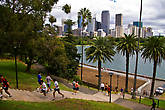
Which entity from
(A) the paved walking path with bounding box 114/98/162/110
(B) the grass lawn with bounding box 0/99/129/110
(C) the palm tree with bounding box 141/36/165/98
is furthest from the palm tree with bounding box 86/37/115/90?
(B) the grass lawn with bounding box 0/99/129/110

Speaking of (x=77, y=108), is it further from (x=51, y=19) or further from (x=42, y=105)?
(x=51, y=19)

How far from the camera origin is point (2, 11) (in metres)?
7.54

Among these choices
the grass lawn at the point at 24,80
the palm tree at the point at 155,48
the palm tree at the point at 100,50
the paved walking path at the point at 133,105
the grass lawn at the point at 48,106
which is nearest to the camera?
the grass lawn at the point at 48,106

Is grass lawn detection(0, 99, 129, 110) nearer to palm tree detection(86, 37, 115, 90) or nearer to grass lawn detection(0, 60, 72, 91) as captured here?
grass lawn detection(0, 60, 72, 91)

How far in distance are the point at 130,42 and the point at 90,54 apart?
20.9 ft

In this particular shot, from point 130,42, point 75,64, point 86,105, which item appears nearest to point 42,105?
point 86,105

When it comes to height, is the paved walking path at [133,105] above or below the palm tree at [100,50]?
below

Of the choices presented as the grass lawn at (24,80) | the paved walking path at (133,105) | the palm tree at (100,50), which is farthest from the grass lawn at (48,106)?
the palm tree at (100,50)

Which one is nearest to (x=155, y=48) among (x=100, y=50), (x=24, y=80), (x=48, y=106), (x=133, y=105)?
(x=100, y=50)

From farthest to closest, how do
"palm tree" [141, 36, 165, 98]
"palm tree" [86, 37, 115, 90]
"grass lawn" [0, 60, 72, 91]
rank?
"palm tree" [86, 37, 115, 90] → "palm tree" [141, 36, 165, 98] → "grass lawn" [0, 60, 72, 91]

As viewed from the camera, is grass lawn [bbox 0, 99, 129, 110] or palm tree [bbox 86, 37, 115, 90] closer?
grass lawn [bbox 0, 99, 129, 110]

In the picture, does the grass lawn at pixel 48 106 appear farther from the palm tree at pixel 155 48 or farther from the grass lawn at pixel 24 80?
the palm tree at pixel 155 48

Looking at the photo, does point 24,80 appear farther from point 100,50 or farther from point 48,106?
Result: point 100,50

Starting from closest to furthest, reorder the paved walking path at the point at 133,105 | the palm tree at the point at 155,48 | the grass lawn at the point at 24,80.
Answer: the paved walking path at the point at 133,105 < the grass lawn at the point at 24,80 < the palm tree at the point at 155,48
